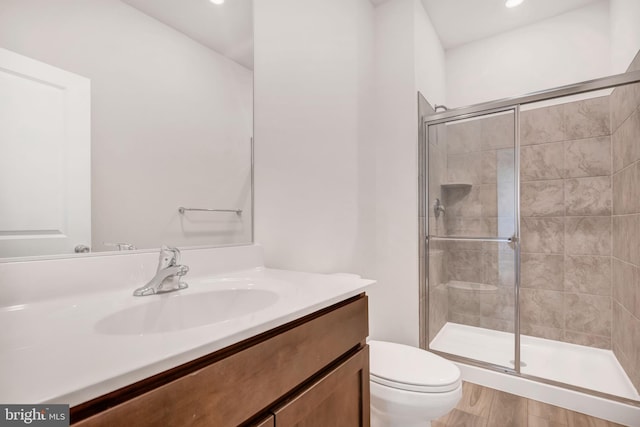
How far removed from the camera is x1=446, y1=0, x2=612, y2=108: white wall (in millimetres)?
2094

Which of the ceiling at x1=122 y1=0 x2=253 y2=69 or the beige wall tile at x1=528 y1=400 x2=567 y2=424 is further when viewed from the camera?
the beige wall tile at x1=528 y1=400 x2=567 y2=424

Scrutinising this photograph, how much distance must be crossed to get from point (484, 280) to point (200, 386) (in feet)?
6.86

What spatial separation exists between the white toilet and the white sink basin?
0.64m

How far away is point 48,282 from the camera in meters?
0.73

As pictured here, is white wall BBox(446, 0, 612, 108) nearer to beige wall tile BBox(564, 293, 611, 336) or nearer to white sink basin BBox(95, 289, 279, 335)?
beige wall tile BBox(564, 293, 611, 336)

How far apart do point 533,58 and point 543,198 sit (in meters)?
1.08

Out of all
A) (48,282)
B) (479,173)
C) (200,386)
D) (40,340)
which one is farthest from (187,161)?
(479,173)

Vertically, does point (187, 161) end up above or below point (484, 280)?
above

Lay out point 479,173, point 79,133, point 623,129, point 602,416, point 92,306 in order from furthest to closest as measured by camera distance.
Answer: point 479,173 → point 623,129 → point 602,416 → point 79,133 → point 92,306

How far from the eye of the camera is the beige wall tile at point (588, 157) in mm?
2131

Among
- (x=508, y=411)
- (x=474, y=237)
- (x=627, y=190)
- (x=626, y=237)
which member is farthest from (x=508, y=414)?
(x=627, y=190)

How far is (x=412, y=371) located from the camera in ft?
4.06

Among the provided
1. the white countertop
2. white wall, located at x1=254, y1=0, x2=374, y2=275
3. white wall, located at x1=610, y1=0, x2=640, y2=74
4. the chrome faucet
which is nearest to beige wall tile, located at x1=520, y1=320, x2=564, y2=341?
white wall, located at x1=254, y1=0, x2=374, y2=275

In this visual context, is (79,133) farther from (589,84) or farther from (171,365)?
(589,84)
